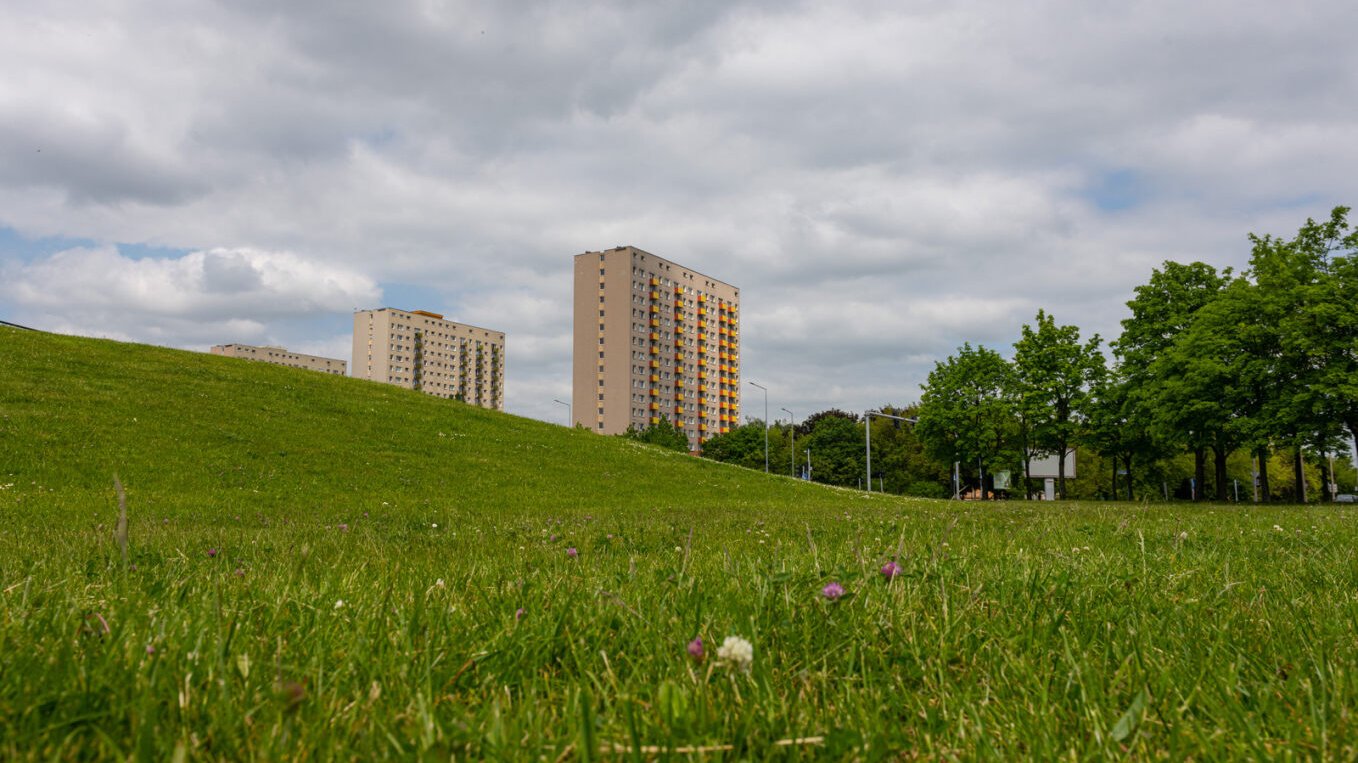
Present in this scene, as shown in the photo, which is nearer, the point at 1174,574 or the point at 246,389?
the point at 1174,574

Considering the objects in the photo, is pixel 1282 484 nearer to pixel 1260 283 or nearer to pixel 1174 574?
pixel 1260 283

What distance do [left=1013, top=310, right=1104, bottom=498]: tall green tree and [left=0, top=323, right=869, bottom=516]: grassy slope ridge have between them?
2489 cm

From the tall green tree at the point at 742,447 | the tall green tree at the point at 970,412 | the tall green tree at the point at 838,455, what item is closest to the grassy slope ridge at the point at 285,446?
the tall green tree at the point at 970,412

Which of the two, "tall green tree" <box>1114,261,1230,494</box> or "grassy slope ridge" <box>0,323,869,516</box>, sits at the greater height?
"tall green tree" <box>1114,261,1230,494</box>

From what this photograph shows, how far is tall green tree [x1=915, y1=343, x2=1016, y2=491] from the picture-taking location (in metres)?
56.3

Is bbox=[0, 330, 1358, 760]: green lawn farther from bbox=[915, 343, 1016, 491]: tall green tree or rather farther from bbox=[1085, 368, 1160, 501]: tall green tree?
bbox=[915, 343, 1016, 491]: tall green tree

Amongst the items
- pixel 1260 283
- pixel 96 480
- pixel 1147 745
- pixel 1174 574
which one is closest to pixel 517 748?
pixel 1147 745

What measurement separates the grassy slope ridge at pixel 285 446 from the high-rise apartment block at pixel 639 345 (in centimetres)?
11820

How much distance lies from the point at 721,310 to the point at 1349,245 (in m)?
147

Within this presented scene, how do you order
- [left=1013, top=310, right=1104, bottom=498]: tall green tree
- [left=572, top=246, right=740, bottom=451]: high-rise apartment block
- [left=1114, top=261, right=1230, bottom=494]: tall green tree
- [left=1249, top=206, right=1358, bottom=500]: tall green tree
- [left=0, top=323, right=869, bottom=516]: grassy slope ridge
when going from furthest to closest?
[left=572, top=246, right=740, bottom=451]: high-rise apartment block, [left=1013, top=310, right=1104, bottom=498]: tall green tree, [left=1114, top=261, right=1230, bottom=494]: tall green tree, [left=1249, top=206, right=1358, bottom=500]: tall green tree, [left=0, top=323, right=869, bottom=516]: grassy slope ridge

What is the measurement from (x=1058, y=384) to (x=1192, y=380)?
13.9 m

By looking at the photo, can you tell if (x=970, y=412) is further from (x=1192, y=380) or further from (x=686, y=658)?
(x=686, y=658)

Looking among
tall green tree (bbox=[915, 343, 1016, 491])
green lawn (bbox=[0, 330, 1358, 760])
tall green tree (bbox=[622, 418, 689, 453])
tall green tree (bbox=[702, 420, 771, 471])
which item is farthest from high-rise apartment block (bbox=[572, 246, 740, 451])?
green lawn (bbox=[0, 330, 1358, 760])

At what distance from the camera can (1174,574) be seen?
4.37m
